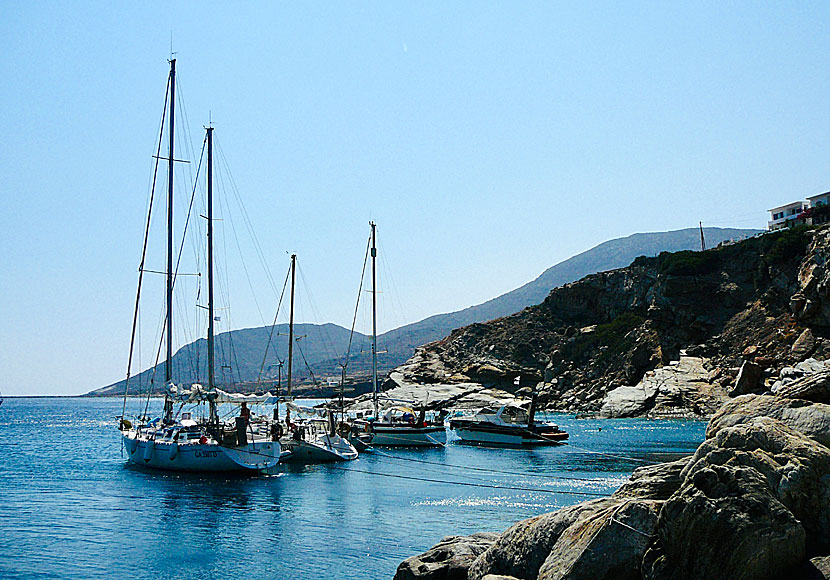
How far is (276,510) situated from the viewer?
29.5 meters

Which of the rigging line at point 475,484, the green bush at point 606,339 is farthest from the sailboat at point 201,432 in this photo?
the green bush at point 606,339

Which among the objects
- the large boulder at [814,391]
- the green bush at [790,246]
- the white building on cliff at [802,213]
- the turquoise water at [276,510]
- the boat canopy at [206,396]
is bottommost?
the turquoise water at [276,510]

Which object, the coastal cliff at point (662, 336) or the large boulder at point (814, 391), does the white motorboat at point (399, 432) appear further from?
the large boulder at point (814, 391)

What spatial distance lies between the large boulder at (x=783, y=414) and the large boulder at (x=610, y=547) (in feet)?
8.25

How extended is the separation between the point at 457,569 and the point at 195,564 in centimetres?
1134

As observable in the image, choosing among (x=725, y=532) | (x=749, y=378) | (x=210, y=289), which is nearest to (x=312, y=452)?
(x=210, y=289)

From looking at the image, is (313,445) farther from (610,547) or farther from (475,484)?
(610,547)

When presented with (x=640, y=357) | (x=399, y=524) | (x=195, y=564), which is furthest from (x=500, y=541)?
(x=640, y=357)

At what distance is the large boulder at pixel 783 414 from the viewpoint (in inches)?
477

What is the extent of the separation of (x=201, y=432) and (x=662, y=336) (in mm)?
89430

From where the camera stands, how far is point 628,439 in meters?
63.4

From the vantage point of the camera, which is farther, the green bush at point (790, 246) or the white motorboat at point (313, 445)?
the green bush at point (790, 246)

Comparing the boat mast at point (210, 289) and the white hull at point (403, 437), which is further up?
the boat mast at point (210, 289)

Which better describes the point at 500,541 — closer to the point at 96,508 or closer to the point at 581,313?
the point at 96,508
